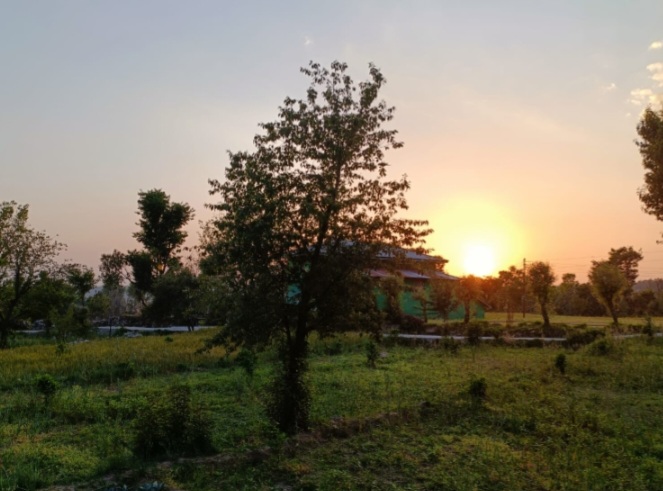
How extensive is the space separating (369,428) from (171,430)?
322 centimetres

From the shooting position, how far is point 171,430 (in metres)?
Answer: 7.13

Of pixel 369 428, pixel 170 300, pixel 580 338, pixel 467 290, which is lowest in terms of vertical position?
pixel 369 428

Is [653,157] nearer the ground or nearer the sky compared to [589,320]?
nearer the sky

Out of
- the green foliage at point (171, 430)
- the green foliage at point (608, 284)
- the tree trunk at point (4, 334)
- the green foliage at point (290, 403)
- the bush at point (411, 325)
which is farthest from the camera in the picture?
the green foliage at point (608, 284)

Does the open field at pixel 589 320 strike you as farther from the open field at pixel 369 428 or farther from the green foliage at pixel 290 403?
the green foliage at pixel 290 403

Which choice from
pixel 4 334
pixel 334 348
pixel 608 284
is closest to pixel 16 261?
pixel 4 334

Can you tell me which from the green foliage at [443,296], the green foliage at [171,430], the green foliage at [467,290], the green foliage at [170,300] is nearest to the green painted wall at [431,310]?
the green foliage at [443,296]

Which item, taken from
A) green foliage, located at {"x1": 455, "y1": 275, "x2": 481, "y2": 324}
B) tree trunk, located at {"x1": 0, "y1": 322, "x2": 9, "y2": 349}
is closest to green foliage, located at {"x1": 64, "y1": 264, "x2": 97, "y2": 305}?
tree trunk, located at {"x1": 0, "y1": 322, "x2": 9, "y2": 349}

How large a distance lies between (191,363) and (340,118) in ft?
38.4

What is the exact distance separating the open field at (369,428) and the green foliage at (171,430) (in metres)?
0.10

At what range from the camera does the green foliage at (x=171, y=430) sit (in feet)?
22.9

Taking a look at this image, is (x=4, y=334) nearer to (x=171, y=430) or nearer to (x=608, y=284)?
(x=171, y=430)

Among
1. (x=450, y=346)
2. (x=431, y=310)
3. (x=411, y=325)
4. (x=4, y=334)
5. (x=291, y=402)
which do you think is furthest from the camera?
(x=431, y=310)

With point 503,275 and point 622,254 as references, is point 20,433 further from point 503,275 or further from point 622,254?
point 622,254
